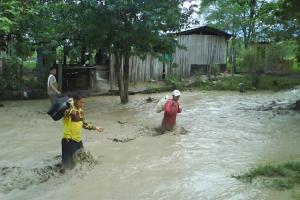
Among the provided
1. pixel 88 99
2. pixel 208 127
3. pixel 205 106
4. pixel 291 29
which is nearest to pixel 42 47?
pixel 88 99

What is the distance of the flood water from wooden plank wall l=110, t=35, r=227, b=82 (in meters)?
6.11

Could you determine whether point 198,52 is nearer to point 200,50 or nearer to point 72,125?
point 200,50

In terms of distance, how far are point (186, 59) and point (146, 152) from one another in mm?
16519

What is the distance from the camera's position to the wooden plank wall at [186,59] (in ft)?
73.9

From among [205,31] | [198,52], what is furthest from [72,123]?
[205,31]

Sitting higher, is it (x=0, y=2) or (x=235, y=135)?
(x=0, y=2)

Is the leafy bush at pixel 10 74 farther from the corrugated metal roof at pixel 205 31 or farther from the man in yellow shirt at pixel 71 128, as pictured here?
the corrugated metal roof at pixel 205 31

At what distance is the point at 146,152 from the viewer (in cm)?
944

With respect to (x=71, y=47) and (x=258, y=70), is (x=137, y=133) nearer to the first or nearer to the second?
(x=71, y=47)

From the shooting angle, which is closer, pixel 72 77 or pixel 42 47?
pixel 42 47

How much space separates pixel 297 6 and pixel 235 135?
396 centimetres

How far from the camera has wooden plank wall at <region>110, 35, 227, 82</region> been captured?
22531mm

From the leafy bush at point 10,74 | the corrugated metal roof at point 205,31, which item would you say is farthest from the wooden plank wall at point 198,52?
the leafy bush at point 10,74

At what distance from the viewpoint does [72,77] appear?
2045cm
